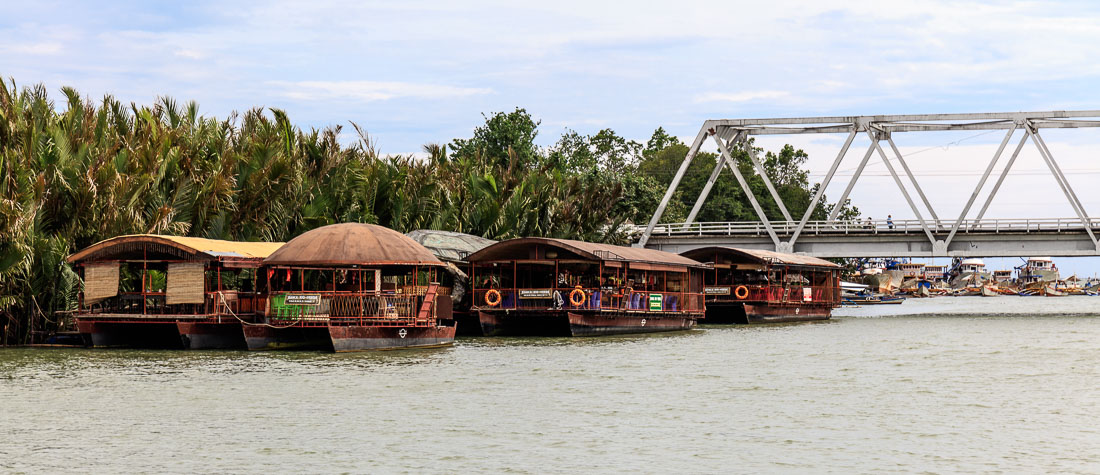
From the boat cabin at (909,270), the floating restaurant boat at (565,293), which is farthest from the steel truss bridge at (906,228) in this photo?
the boat cabin at (909,270)

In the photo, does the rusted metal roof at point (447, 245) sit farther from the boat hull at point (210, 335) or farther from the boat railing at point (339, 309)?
the boat hull at point (210, 335)

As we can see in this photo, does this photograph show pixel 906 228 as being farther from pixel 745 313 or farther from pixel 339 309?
pixel 339 309

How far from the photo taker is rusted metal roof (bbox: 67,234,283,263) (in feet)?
96.8

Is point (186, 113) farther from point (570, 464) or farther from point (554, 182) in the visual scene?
point (570, 464)

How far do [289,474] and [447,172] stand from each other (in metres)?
38.0

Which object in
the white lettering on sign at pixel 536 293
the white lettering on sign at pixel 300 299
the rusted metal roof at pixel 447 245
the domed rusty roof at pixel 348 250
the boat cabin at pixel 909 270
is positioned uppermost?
the boat cabin at pixel 909 270

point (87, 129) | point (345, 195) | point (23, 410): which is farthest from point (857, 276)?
point (23, 410)

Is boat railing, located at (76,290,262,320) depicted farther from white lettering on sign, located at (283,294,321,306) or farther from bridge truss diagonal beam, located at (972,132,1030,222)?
bridge truss diagonal beam, located at (972,132,1030,222)

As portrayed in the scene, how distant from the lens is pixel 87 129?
116ft

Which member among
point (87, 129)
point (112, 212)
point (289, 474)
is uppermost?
point (87, 129)

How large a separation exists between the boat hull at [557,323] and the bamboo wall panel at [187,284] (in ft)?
31.0

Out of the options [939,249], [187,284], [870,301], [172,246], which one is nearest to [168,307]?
[187,284]

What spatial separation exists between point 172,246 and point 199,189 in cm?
748

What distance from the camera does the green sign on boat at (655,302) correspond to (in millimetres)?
40031
